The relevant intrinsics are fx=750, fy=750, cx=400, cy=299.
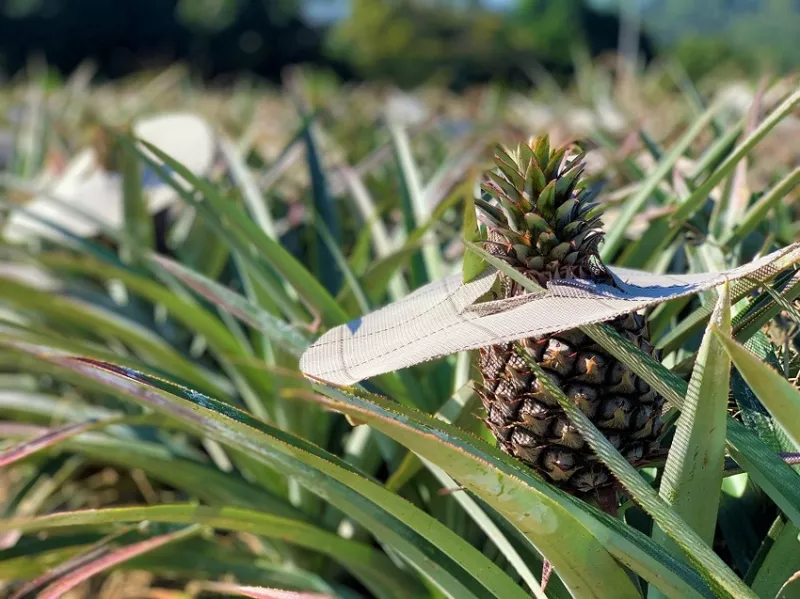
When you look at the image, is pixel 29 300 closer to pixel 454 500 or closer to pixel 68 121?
pixel 454 500

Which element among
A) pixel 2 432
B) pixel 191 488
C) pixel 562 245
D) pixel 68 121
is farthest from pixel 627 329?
pixel 68 121

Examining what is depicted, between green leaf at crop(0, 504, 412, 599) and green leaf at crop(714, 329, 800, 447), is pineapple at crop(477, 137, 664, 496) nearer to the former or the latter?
green leaf at crop(714, 329, 800, 447)

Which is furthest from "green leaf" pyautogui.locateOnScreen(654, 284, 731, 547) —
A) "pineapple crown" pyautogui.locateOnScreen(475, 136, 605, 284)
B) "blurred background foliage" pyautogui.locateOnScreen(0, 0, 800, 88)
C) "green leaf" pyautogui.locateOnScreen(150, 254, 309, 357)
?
"blurred background foliage" pyautogui.locateOnScreen(0, 0, 800, 88)

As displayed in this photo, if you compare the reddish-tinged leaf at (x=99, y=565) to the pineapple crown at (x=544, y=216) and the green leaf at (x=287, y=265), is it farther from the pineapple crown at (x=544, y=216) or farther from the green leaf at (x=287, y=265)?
the pineapple crown at (x=544, y=216)

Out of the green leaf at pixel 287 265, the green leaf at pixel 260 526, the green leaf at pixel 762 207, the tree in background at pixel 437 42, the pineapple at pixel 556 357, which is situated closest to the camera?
the pineapple at pixel 556 357

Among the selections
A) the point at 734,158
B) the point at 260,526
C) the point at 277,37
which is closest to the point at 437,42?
the point at 277,37

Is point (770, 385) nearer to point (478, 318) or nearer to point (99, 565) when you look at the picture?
point (478, 318)

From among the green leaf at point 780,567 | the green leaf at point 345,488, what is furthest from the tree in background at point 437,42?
the green leaf at point 780,567
